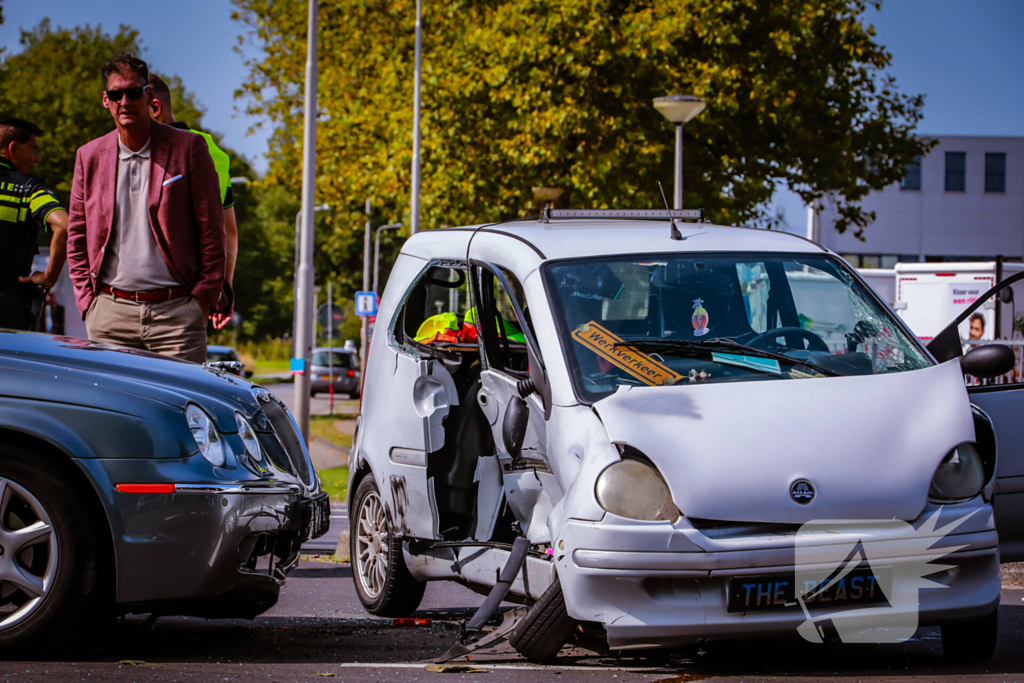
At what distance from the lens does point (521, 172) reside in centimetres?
2384

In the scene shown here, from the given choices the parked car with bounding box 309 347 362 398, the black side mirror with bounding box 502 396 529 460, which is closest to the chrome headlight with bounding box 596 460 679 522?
the black side mirror with bounding box 502 396 529 460

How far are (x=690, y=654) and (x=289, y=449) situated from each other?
1866 millimetres

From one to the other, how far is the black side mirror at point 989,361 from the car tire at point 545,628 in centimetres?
188

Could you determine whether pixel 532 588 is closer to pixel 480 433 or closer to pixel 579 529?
pixel 579 529

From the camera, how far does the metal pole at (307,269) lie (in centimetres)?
1753

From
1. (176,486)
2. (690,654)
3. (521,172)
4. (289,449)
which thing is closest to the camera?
(176,486)

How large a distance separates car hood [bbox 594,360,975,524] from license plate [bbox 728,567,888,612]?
0.20 meters

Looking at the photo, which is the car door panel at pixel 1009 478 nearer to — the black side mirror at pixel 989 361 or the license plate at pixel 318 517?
the black side mirror at pixel 989 361

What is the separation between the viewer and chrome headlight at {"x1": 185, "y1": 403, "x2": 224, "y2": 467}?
500 cm

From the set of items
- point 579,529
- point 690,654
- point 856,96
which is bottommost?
point 690,654

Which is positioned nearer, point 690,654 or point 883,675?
point 883,675

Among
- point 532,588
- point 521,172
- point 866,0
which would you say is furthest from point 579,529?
point 866,0

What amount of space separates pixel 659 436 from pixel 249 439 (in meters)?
1.71

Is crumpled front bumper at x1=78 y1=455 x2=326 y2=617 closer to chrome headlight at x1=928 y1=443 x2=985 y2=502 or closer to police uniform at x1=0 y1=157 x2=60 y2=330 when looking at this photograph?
police uniform at x1=0 y1=157 x2=60 y2=330
